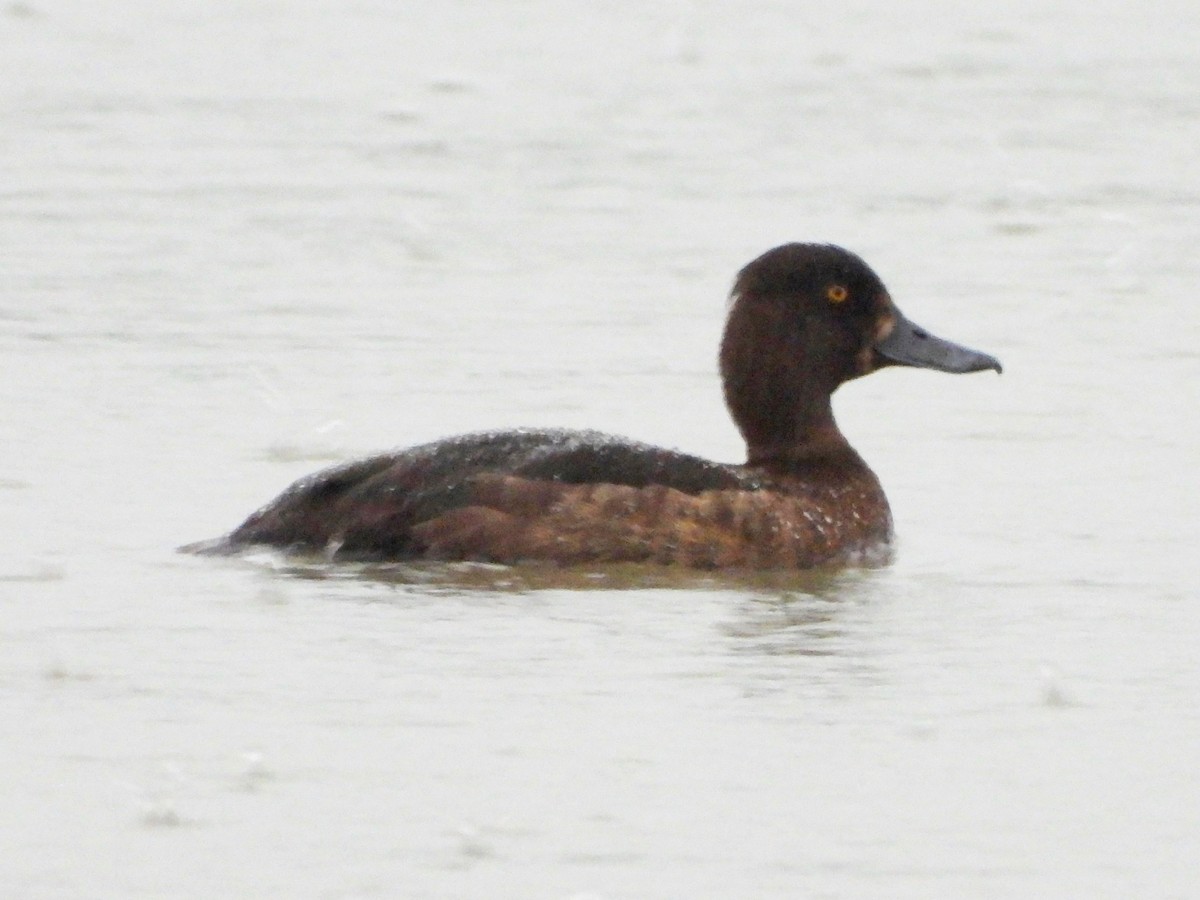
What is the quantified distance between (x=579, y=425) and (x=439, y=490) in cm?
213

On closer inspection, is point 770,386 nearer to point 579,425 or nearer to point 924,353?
point 924,353

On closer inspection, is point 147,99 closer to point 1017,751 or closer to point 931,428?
point 931,428

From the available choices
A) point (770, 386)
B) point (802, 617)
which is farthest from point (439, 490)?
point (770, 386)

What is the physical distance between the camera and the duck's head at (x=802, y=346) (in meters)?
9.44

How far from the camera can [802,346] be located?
9.48 metres

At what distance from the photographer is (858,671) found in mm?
7289

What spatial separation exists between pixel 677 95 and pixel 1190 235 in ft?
17.2

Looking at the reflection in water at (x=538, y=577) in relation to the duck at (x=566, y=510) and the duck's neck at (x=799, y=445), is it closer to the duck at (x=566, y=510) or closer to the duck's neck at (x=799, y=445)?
the duck at (x=566, y=510)

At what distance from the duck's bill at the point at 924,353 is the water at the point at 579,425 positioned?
0.45 meters

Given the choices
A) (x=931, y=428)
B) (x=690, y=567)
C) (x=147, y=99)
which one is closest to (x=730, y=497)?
(x=690, y=567)

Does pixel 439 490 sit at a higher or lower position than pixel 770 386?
lower

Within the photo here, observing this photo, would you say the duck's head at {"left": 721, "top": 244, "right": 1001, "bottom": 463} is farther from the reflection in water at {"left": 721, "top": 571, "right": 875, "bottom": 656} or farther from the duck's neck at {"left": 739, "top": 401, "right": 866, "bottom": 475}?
the reflection in water at {"left": 721, "top": 571, "right": 875, "bottom": 656}

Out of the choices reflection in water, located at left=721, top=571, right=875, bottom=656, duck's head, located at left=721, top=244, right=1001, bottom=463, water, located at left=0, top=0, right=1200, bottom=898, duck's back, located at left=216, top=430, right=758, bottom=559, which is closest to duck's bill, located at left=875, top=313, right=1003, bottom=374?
duck's head, located at left=721, top=244, right=1001, bottom=463

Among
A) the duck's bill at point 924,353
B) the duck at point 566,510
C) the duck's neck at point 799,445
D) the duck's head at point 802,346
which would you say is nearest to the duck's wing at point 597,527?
the duck at point 566,510
